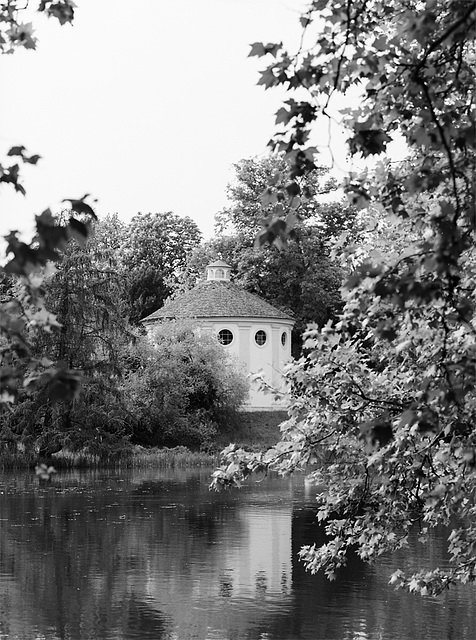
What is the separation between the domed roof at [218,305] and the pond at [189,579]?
82.7 ft

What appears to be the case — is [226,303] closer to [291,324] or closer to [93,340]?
[291,324]

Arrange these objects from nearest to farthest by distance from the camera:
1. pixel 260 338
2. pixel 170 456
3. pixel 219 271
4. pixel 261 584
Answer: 1. pixel 261 584
2. pixel 170 456
3. pixel 260 338
4. pixel 219 271

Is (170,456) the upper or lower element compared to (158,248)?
lower

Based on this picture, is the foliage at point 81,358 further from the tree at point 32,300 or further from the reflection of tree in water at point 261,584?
the tree at point 32,300

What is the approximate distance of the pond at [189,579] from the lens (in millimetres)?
14398

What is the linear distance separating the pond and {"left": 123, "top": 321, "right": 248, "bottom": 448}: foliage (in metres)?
14.3

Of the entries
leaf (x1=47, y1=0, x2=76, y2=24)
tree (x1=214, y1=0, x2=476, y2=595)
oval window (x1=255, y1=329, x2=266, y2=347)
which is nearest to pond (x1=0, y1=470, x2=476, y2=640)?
tree (x1=214, y1=0, x2=476, y2=595)

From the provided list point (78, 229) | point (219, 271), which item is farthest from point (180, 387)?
point (78, 229)

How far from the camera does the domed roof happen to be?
53.7 m

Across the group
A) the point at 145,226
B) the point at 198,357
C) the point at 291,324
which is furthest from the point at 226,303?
the point at 145,226

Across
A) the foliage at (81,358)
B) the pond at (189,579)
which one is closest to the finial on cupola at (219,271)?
the foliage at (81,358)

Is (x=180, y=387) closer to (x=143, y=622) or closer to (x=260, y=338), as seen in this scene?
(x=260, y=338)

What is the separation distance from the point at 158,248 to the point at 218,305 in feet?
67.1

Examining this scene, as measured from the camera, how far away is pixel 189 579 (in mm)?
17672
